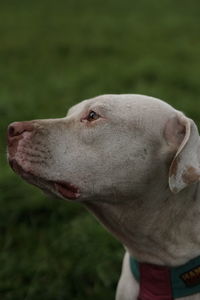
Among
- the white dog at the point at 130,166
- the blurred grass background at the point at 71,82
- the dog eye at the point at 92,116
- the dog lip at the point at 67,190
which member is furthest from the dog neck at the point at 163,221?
the blurred grass background at the point at 71,82

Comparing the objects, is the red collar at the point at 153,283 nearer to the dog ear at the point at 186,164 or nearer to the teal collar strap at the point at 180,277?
the teal collar strap at the point at 180,277

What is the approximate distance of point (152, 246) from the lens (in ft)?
9.37

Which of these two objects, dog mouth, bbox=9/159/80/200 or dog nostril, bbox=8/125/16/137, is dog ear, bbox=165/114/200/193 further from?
dog nostril, bbox=8/125/16/137

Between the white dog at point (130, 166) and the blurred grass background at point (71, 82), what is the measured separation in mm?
940

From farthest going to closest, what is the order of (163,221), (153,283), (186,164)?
1. (153,283)
2. (163,221)
3. (186,164)

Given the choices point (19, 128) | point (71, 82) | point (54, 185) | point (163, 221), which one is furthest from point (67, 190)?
point (71, 82)

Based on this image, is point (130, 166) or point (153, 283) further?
point (153, 283)

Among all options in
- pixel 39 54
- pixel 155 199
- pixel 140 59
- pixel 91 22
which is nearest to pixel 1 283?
pixel 155 199

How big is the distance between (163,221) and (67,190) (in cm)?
47

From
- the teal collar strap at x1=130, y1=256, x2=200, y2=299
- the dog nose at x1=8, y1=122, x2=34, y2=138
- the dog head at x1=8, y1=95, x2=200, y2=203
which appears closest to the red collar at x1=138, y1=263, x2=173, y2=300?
the teal collar strap at x1=130, y1=256, x2=200, y2=299

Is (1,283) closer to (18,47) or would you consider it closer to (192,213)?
(192,213)

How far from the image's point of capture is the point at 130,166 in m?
2.66

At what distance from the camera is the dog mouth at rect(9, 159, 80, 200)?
8.71 ft

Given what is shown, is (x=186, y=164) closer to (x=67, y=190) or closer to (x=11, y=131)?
(x=67, y=190)
